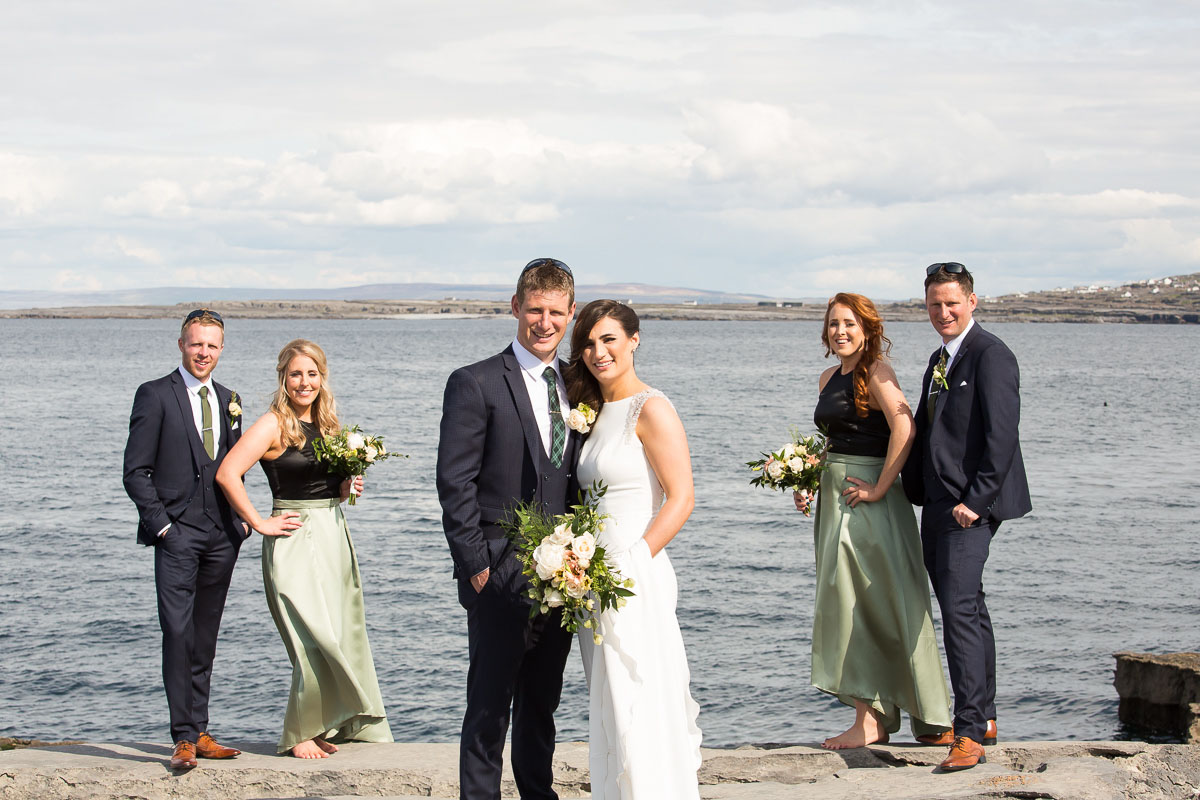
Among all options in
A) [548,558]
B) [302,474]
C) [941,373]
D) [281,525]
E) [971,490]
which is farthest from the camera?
[302,474]

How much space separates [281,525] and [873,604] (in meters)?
3.98

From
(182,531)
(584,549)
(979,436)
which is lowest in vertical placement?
(182,531)

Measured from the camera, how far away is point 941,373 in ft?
23.7

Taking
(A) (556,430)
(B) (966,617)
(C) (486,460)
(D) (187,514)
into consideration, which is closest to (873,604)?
(B) (966,617)

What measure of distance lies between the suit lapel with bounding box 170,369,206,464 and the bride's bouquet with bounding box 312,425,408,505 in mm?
755

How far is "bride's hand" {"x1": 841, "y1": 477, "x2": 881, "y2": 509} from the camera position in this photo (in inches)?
293

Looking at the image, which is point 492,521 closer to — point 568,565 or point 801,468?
point 568,565

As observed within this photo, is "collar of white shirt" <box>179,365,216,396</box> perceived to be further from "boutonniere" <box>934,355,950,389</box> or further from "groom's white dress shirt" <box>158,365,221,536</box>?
"boutonniere" <box>934,355,950,389</box>

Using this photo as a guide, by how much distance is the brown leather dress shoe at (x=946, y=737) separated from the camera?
7.12 m

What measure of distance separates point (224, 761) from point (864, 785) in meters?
3.99

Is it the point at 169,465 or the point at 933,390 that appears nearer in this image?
the point at 933,390

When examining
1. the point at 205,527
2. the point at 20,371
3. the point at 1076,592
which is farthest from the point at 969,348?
the point at 20,371

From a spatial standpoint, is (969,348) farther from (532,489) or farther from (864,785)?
(532,489)

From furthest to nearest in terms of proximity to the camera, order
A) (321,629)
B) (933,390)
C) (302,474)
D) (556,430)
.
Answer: (302,474)
(321,629)
(933,390)
(556,430)
